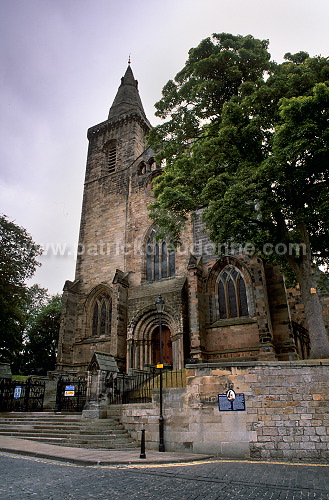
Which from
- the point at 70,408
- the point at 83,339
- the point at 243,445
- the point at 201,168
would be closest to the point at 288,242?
the point at 201,168

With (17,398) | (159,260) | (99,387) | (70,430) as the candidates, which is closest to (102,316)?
(159,260)

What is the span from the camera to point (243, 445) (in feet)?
29.6

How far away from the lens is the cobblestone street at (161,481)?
505 cm

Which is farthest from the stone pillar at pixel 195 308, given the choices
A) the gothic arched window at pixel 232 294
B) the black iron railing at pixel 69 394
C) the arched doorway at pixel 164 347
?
the black iron railing at pixel 69 394

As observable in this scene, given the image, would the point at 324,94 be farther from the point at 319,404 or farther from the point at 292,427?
the point at 292,427

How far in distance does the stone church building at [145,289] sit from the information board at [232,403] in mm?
4347

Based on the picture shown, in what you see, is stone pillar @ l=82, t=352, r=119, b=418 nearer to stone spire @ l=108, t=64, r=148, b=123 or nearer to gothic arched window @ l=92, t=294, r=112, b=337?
gothic arched window @ l=92, t=294, r=112, b=337

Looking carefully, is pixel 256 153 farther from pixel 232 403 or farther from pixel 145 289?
pixel 145 289

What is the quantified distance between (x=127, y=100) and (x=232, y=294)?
2269 cm

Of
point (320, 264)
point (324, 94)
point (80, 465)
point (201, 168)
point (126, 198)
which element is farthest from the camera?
point (126, 198)

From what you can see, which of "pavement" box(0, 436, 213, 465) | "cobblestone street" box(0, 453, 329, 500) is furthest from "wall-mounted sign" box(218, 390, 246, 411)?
"cobblestone street" box(0, 453, 329, 500)

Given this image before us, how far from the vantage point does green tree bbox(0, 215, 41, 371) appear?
2205cm

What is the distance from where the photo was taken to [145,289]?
20641 mm

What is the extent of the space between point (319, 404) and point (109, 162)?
2421 cm
